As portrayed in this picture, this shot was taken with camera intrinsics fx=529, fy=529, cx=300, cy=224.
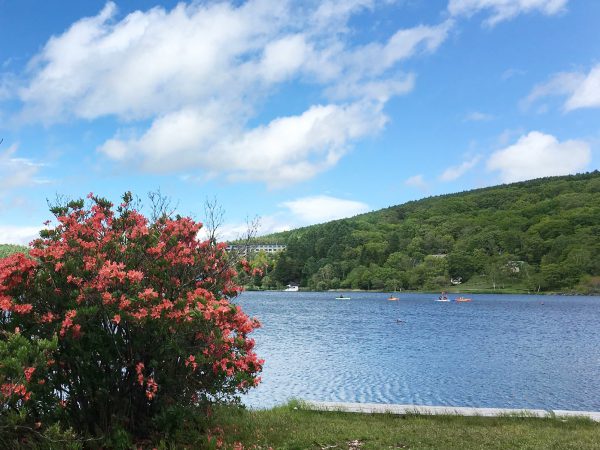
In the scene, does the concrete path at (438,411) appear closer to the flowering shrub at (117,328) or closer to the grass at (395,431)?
the grass at (395,431)

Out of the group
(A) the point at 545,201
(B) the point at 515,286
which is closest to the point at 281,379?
(B) the point at 515,286

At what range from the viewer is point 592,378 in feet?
99.8

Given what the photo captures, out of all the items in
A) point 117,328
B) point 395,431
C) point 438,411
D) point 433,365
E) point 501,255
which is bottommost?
point 433,365

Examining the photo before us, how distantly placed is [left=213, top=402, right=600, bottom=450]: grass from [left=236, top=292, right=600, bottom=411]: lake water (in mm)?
8890

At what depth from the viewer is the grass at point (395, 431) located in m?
10.2

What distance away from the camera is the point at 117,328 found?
9016mm

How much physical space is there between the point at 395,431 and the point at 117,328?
6.28 meters

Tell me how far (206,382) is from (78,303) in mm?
2580

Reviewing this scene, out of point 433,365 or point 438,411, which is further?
point 433,365

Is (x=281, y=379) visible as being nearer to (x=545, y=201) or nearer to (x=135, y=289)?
(x=135, y=289)

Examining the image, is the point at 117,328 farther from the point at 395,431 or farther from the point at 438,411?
the point at 438,411

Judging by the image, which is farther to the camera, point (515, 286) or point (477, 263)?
point (477, 263)

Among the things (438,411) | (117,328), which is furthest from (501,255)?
(117,328)

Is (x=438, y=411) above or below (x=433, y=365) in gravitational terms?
above
